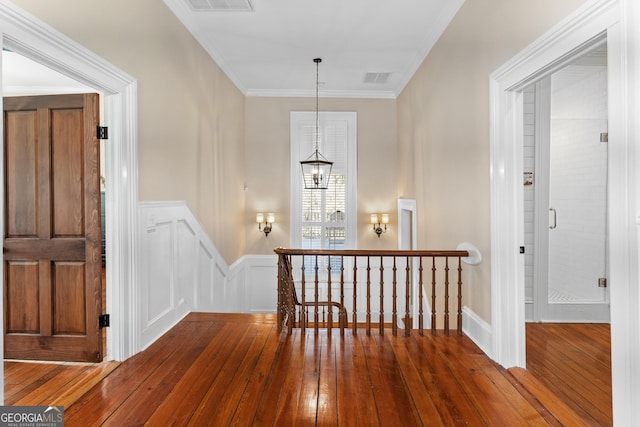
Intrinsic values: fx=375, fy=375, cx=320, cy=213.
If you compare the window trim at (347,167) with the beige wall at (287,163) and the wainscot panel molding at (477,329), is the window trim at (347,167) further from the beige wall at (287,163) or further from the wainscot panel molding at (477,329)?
the wainscot panel molding at (477,329)

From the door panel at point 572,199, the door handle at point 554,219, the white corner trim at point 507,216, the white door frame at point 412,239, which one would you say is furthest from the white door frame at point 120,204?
the door handle at point 554,219

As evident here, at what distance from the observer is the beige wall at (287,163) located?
6.23 metres

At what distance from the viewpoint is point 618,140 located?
1.60 meters

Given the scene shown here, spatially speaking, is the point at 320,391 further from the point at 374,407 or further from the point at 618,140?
the point at 618,140

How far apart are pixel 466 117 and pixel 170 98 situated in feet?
8.62

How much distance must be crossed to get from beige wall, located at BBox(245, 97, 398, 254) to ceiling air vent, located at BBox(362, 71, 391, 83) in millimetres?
630

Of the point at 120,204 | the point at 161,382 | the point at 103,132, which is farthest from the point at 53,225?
the point at 161,382

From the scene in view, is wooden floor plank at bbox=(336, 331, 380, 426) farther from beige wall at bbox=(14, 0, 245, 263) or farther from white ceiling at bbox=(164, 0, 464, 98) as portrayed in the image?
white ceiling at bbox=(164, 0, 464, 98)

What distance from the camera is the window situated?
6250 millimetres

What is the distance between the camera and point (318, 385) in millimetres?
2363

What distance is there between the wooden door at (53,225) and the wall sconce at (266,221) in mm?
3500

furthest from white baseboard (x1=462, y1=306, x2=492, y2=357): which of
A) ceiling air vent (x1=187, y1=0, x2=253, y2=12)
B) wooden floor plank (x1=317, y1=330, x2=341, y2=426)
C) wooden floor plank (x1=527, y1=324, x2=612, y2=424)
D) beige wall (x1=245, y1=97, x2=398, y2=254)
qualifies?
ceiling air vent (x1=187, y1=0, x2=253, y2=12)

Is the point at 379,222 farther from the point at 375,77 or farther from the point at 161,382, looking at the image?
the point at 161,382

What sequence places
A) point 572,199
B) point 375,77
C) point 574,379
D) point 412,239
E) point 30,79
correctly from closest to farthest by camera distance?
point 574,379, point 572,199, point 30,79, point 412,239, point 375,77
